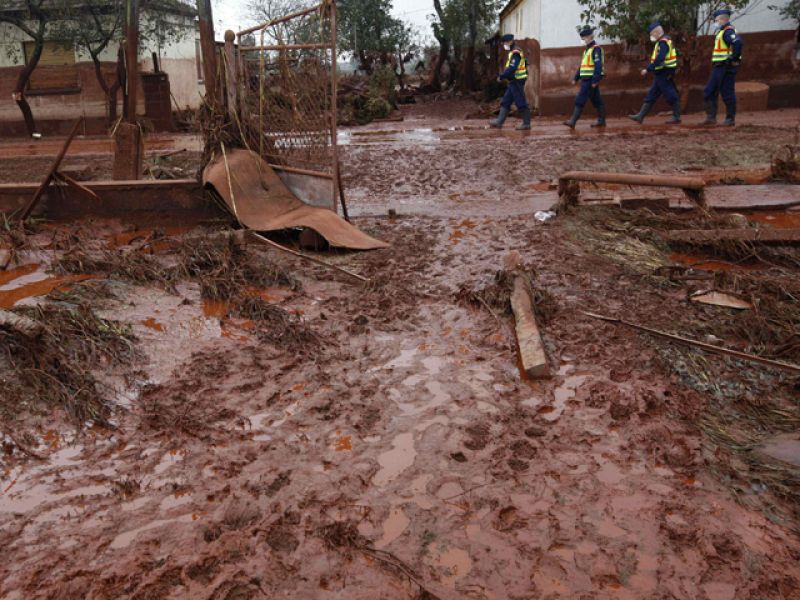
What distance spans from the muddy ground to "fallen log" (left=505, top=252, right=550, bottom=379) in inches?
3.8

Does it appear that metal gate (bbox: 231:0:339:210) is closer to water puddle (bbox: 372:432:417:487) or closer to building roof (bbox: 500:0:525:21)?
water puddle (bbox: 372:432:417:487)

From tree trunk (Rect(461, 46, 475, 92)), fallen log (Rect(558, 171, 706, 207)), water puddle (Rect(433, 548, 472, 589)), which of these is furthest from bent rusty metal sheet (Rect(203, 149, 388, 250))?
tree trunk (Rect(461, 46, 475, 92))

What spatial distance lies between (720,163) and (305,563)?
865 centimetres

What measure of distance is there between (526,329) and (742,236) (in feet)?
8.14

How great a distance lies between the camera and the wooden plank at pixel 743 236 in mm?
5215

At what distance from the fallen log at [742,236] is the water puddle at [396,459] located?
11.5 feet

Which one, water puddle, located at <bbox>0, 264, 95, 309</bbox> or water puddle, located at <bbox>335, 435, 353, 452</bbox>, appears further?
water puddle, located at <bbox>0, 264, 95, 309</bbox>

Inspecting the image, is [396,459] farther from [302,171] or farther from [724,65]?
[724,65]

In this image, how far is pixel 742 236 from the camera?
5258mm

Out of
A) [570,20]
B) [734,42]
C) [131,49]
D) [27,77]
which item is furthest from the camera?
[27,77]

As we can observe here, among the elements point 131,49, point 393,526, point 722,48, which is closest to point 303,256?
point 131,49

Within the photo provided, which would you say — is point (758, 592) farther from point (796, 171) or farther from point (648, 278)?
point (796, 171)

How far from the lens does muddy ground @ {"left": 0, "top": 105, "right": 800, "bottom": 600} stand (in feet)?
7.23

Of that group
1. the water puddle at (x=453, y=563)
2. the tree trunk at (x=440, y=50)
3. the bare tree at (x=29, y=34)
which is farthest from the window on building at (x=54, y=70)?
the water puddle at (x=453, y=563)
